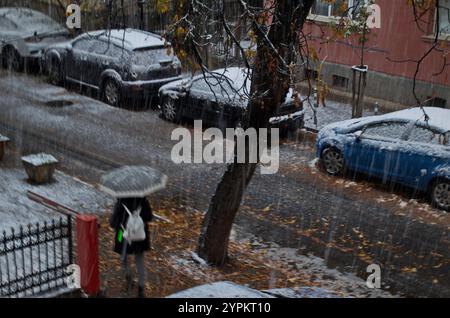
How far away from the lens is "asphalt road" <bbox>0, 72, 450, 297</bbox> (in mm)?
10547

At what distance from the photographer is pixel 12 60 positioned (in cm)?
2197

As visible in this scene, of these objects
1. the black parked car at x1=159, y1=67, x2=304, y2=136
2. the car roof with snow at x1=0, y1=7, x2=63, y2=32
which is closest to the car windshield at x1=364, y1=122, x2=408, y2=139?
the black parked car at x1=159, y1=67, x2=304, y2=136

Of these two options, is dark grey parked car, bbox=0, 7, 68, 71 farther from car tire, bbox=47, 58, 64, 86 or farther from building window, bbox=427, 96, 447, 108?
building window, bbox=427, 96, 447, 108

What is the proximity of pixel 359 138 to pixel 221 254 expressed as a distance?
4.66 meters

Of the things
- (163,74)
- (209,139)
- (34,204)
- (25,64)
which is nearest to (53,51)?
(25,64)

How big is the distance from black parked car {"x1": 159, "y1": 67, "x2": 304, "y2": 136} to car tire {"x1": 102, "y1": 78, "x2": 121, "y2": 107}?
4.55 feet

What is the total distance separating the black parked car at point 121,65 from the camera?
1833 centimetres

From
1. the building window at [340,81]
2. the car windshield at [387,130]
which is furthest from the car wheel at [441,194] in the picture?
the building window at [340,81]

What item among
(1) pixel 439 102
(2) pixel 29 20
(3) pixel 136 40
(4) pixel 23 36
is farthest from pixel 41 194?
(2) pixel 29 20

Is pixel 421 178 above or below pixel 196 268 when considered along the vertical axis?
above

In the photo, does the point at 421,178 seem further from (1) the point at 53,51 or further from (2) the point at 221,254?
(1) the point at 53,51

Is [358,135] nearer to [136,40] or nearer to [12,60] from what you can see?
[136,40]

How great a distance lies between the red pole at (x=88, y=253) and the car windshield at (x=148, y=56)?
35.3 feet

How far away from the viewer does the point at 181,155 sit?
15031 mm
